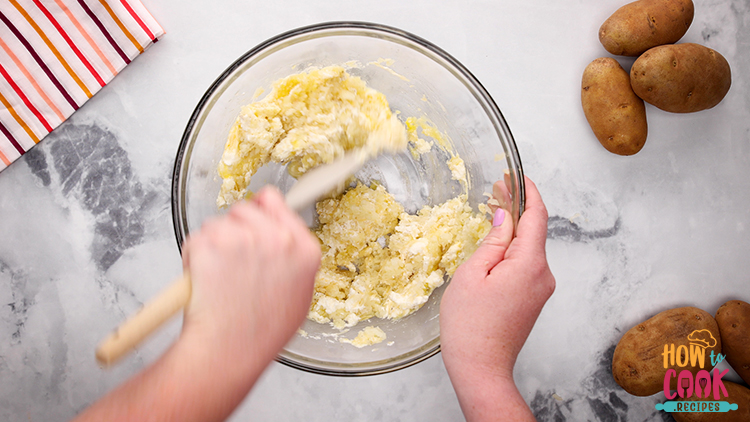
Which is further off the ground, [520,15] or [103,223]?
[103,223]

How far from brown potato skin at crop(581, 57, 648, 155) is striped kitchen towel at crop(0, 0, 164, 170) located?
54.8 inches

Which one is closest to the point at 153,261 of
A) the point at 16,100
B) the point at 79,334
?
the point at 79,334

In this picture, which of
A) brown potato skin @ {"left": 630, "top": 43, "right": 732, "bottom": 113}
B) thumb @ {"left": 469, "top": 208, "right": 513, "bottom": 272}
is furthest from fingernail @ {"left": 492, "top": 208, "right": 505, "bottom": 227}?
brown potato skin @ {"left": 630, "top": 43, "right": 732, "bottom": 113}

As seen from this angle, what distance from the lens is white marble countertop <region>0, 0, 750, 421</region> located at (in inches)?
53.4

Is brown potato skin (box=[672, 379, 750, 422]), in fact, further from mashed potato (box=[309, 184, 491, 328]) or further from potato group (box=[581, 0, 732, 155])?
mashed potato (box=[309, 184, 491, 328])

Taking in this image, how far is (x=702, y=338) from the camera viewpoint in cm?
138

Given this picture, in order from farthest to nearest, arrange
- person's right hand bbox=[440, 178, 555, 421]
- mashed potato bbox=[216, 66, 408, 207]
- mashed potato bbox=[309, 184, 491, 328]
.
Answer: mashed potato bbox=[309, 184, 491, 328] → mashed potato bbox=[216, 66, 408, 207] → person's right hand bbox=[440, 178, 555, 421]

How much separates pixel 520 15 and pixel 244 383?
136 centimetres

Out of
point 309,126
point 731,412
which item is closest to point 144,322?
point 309,126

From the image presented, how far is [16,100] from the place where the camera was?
132 cm

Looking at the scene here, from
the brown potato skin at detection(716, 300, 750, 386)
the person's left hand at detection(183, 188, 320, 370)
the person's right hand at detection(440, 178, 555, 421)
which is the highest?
the person's left hand at detection(183, 188, 320, 370)

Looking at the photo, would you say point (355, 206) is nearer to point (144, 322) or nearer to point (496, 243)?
point (496, 243)

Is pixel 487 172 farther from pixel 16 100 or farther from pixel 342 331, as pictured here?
pixel 16 100

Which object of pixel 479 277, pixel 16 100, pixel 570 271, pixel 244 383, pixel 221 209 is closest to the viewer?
pixel 244 383
